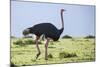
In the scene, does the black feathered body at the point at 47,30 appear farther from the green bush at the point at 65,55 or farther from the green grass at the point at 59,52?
the green bush at the point at 65,55

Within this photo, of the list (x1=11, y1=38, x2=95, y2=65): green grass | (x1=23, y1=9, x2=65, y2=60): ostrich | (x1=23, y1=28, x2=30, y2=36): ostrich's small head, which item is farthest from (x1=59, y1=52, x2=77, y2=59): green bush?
(x1=23, y1=28, x2=30, y2=36): ostrich's small head

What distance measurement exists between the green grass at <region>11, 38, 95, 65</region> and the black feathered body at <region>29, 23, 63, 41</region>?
89 mm

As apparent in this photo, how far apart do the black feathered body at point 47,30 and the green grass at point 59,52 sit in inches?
3.5

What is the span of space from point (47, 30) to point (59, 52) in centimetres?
31

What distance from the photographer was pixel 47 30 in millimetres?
2480

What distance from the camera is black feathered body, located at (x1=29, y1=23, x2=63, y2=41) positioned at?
95.1 inches

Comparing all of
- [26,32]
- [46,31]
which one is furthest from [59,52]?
[26,32]

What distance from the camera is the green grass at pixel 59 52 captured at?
7.64ft

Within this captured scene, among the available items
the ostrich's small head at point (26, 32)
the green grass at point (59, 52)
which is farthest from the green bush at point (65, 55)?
the ostrich's small head at point (26, 32)

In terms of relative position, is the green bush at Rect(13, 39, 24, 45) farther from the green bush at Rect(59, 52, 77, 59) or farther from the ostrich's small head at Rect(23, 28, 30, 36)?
the green bush at Rect(59, 52, 77, 59)

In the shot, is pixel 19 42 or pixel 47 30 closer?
pixel 19 42

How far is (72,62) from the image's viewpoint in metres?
2.58

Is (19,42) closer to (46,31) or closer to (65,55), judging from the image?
(46,31)
